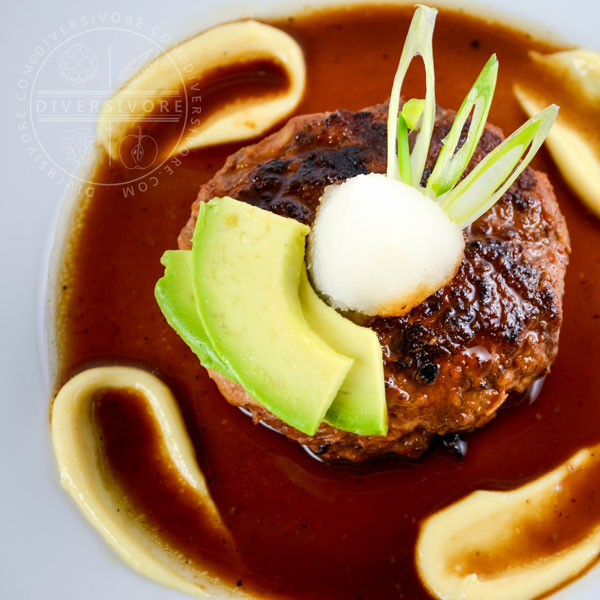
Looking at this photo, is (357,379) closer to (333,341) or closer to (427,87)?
(333,341)

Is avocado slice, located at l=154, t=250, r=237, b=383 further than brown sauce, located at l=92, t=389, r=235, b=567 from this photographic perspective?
No

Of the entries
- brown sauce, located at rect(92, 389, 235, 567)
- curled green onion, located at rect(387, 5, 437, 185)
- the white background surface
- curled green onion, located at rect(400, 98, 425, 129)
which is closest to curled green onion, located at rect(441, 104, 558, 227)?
curled green onion, located at rect(387, 5, 437, 185)

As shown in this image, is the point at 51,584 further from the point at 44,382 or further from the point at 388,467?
the point at 388,467

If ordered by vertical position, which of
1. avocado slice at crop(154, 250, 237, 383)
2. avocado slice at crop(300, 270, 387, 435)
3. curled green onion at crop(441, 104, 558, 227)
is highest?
curled green onion at crop(441, 104, 558, 227)

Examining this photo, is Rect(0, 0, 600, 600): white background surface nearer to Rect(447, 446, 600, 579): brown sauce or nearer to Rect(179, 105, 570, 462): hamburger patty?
Rect(447, 446, 600, 579): brown sauce

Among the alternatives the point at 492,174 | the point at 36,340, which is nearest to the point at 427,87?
the point at 492,174
